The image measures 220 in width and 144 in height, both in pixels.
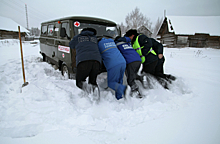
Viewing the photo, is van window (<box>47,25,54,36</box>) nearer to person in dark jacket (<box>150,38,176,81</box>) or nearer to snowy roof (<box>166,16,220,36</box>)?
person in dark jacket (<box>150,38,176,81</box>)

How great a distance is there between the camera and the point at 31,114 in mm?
2184

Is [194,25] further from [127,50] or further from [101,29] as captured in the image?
[127,50]

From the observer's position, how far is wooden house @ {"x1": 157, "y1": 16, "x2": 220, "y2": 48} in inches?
810

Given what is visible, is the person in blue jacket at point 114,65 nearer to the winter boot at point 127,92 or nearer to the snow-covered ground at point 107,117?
the winter boot at point 127,92

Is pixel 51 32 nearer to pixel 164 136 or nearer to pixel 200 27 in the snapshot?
pixel 164 136

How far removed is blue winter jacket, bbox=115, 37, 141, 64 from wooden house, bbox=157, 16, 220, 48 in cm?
2056

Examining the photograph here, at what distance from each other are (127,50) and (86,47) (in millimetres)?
999

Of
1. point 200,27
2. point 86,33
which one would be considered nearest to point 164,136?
point 86,33

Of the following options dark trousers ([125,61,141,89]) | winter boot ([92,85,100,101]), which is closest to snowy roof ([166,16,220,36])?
dark trousers ([125,61,141,89])

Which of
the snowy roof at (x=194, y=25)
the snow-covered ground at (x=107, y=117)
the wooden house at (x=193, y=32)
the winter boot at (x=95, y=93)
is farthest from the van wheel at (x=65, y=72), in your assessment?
the snowy roof at (x=194, y=25)

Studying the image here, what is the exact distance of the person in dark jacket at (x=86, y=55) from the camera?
2666mm

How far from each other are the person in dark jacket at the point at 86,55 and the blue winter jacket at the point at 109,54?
17 centimetres

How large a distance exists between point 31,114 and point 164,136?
2162 mm

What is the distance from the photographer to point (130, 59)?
3018 millimetres
